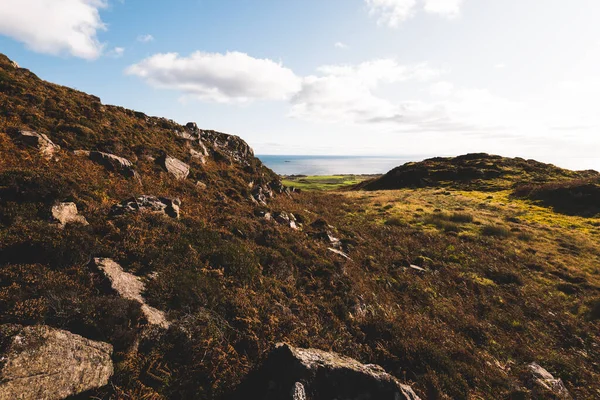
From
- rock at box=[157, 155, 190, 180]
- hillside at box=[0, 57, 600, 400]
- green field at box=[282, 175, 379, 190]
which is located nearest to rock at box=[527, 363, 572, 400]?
hillside at box=[0, 57, 600, 400]

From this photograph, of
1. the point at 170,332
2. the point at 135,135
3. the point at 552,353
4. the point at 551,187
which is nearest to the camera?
the point at 170,332

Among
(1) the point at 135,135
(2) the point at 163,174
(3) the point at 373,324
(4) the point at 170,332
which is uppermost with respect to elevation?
(1) the point at 135,135

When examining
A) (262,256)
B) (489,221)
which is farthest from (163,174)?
(489,221)

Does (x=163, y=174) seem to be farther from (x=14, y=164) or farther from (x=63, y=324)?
(x=63, y=324)

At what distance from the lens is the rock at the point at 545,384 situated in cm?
965

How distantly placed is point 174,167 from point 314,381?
20.5 metres

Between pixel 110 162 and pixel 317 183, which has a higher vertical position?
pixel 110 162

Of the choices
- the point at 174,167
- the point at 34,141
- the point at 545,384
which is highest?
the point at 34,141

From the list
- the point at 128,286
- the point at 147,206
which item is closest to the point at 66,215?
the point at 147,206

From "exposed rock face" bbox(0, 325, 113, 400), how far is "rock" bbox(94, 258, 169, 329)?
4.88ft

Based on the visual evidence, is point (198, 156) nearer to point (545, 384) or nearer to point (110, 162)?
point (110, 162)

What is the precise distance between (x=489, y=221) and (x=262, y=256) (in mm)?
33314

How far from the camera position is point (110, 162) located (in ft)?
58.6

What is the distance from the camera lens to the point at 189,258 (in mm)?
10984
